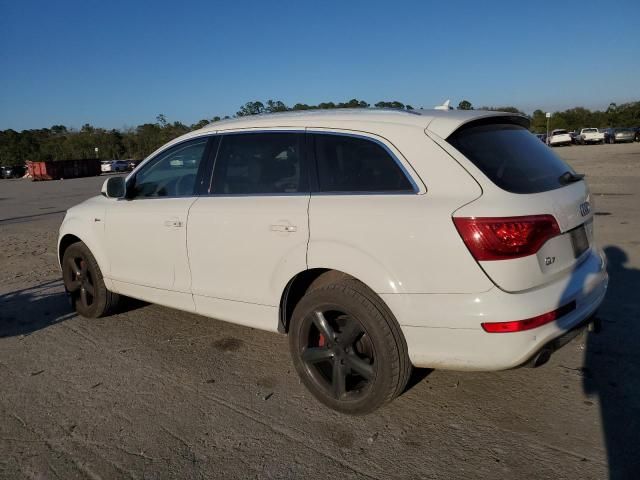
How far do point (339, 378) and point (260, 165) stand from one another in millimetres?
1548

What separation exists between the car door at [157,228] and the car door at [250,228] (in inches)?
6.7

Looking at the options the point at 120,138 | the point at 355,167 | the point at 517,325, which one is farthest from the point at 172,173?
the point at 120,138

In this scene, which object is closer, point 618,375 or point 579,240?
point 579,240

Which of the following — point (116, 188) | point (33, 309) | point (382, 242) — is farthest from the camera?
point (33, 309)

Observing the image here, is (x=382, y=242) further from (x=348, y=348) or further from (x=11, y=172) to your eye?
(x=11, y=172)

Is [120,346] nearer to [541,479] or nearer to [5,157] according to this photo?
[541,479]

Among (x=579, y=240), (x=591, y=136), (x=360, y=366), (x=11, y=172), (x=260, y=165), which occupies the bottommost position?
(x=591, y=136)

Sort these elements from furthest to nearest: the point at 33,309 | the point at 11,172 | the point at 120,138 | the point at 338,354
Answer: the point at 120,138 → the point at 11,172 → the point at 33,309 → the point at 338,354

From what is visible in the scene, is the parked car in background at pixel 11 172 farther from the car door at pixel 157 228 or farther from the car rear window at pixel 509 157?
the car rear window at pixel 509 157

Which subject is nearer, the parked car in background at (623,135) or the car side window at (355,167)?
the car side window at (355,167)

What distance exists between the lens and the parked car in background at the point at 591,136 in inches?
1969

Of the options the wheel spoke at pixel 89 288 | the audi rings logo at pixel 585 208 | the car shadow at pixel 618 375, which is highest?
the audi rings logo at pixel 585 208

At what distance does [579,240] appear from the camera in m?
3.03

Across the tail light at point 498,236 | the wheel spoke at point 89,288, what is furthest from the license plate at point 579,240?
the wheel spoke at point 89,288
